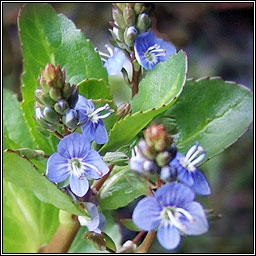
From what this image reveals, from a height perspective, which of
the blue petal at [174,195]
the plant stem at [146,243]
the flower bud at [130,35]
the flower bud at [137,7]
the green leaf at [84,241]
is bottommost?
the green leaf at [84,241]

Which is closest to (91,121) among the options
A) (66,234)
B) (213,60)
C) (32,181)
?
(32,181)

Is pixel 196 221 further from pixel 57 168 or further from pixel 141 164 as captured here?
pixel 57 168

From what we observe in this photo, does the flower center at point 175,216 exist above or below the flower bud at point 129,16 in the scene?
below

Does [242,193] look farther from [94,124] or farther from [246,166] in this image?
[94,124]

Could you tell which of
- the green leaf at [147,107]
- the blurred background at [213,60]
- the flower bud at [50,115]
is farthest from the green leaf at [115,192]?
the blurred background at [213,60]

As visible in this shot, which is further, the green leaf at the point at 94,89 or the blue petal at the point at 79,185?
the green leaf at the point at 94,89

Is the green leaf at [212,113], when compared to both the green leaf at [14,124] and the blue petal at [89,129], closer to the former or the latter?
the blue petal at [89,129]

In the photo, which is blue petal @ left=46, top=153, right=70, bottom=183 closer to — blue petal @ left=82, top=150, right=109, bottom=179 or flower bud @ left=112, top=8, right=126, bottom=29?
blue petal @ left=82, top=150, right=109, bottom=179
